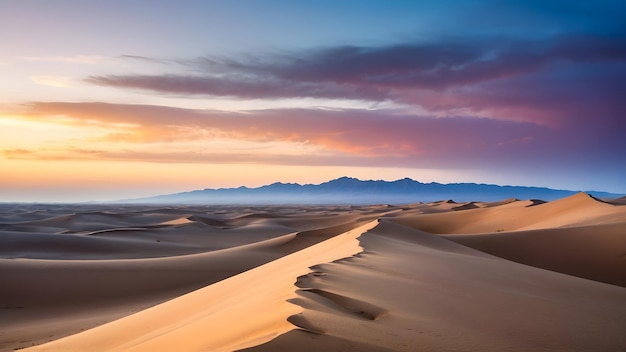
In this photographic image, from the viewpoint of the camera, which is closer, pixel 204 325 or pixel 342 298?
pixel 204 325

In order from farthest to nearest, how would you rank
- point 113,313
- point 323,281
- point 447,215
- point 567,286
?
point 447,215, point 113,313, point 567,286, point 323,281

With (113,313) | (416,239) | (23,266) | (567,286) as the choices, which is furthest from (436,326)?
(23,266)

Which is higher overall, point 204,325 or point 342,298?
point 342,298

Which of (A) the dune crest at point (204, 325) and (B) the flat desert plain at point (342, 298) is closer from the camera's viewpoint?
(A) the dune crest at point (204, 325)

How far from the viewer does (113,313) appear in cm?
1030

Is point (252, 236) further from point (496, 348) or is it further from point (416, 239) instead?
point (496, 348)

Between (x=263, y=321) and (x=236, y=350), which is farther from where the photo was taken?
(x=263, y=321)

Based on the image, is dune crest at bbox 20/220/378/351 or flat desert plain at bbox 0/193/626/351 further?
flat desert plain at bbox 0/193/626/351

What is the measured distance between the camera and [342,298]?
4621 mm

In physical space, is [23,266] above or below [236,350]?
below

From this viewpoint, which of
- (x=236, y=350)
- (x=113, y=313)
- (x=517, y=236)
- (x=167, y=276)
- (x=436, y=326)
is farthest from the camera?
(x=517, y=236)

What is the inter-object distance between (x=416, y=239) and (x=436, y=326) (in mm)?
10214

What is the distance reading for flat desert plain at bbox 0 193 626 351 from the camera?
12.2ft

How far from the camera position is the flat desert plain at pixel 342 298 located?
12.2 ft
